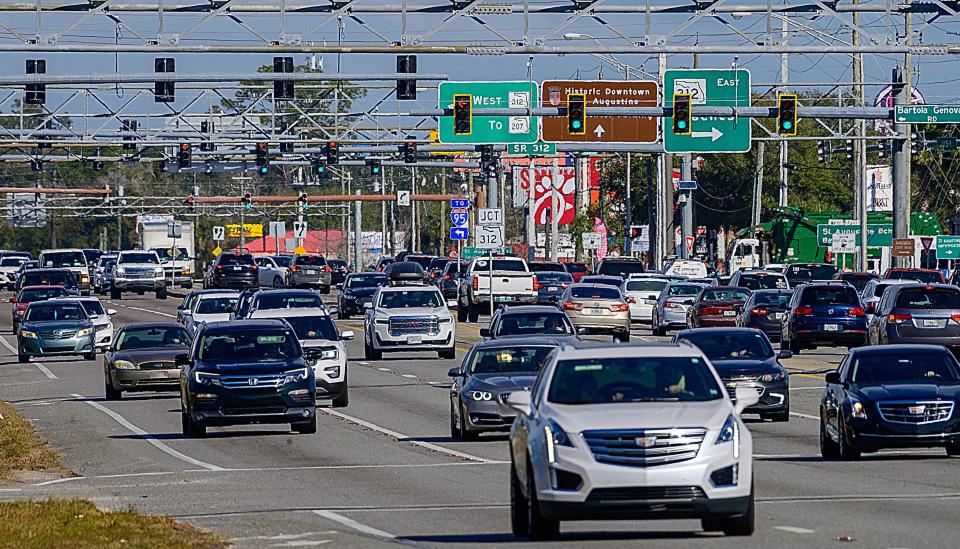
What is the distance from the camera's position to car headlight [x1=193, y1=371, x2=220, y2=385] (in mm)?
25672

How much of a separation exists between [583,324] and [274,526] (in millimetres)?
34637

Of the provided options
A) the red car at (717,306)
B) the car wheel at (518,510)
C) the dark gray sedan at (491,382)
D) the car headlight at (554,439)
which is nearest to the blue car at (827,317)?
the red car at (717,306)

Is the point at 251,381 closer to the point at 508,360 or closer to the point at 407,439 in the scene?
the point at 407,439

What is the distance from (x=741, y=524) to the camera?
13.7 metres

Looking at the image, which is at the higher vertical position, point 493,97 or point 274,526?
point 493,97

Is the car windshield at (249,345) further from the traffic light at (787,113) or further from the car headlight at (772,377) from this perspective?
the traffic light at (787,113)

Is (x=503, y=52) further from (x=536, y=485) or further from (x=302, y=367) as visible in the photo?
(x=536, y=485)

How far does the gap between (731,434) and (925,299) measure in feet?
88.4

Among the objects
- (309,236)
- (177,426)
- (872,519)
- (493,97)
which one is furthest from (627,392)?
(309,236)

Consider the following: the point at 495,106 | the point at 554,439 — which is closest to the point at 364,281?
the point at 495,106

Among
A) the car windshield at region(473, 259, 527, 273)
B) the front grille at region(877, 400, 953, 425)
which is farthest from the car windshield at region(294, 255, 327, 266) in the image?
the front grille at region(877, 400, 953, 425)

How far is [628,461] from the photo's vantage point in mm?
13125

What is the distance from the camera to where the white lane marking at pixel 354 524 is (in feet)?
49.0

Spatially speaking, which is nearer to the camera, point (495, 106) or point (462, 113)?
point (462, 113)
